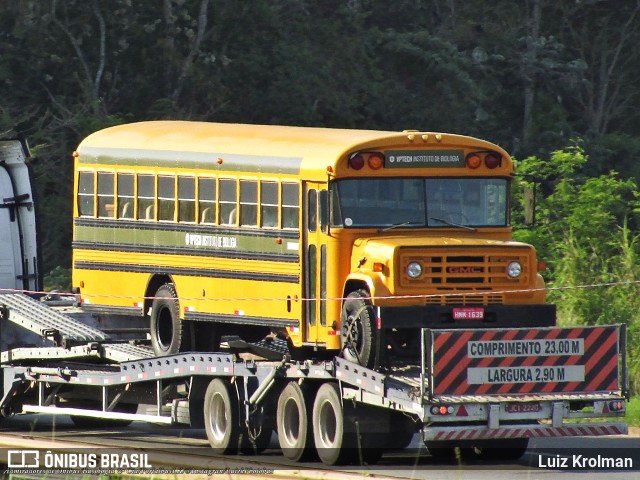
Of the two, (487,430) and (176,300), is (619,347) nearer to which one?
(487,430)

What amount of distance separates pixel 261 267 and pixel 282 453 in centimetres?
180

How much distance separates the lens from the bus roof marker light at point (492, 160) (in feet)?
53.1

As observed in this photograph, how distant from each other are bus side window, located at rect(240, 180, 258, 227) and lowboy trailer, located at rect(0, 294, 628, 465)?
1.26 metres

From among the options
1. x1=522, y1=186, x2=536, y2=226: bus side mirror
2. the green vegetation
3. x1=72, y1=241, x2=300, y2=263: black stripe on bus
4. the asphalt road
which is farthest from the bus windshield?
the green vegetation

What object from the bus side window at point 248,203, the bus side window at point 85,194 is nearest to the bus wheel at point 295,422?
the bus side window at point 248,203

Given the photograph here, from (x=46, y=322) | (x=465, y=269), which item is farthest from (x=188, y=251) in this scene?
(x=465, y=269)

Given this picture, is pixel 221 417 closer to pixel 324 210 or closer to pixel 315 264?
pixel 315 264

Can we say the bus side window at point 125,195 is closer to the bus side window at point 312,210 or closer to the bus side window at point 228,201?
the bus side window at point 228,201

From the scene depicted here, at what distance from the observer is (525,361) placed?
14.3 m

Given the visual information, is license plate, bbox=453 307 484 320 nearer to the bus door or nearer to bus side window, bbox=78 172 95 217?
the bus door

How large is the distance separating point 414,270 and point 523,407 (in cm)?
154

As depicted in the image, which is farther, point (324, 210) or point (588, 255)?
point (588, 255)

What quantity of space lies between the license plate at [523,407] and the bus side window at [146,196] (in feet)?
16.2

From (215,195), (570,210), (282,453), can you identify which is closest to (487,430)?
(282,453)
